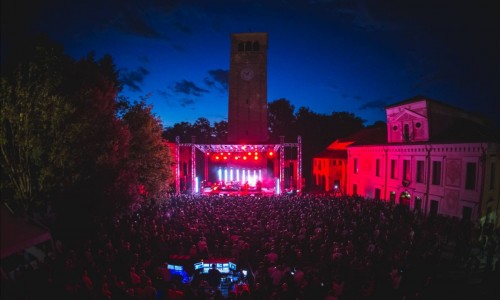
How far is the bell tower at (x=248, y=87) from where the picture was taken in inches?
1423

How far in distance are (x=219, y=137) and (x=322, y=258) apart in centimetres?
5119

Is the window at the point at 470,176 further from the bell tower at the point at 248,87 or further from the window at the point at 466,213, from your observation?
the bell tower at the point at 248,87

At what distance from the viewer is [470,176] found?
18.3 m

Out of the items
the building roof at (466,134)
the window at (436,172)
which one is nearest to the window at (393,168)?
the window at (436,172)

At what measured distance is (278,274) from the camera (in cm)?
863

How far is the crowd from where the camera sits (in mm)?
8367

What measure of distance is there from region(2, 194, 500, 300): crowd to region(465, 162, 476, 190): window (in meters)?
2.73

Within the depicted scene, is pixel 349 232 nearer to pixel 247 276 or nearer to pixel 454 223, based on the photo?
pixel 247 276

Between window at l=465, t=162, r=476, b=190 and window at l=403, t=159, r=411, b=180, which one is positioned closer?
window at l=465, t=162, r=476, b=190

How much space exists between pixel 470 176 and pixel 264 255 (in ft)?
52.3

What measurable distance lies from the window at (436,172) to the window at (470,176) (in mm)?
2226

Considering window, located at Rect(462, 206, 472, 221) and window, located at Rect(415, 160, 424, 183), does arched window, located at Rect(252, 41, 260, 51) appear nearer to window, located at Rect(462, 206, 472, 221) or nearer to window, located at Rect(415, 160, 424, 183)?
window, located at Rect(415, 160, 424, 183)

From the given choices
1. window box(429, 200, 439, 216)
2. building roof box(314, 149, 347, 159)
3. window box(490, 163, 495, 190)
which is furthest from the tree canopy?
building roof box(314, 149, 347, 159)

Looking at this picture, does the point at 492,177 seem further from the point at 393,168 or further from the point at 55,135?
the point at 55,135
